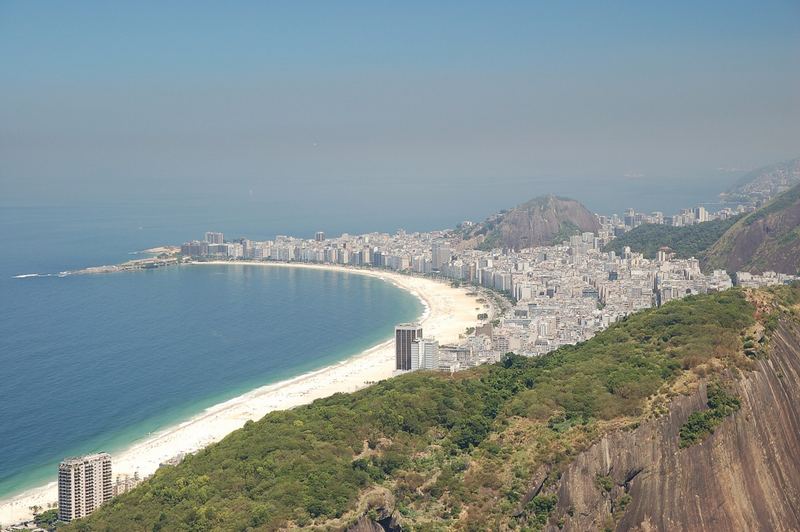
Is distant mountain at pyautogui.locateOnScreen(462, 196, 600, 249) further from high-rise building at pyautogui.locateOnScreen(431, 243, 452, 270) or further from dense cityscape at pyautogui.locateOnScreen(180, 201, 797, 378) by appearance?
high-rise building at pyautogui.locateOnScreen(431, 243, 452, 270)

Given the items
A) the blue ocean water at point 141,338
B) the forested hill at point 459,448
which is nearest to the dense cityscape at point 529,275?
the blue ocean water at point 141,338

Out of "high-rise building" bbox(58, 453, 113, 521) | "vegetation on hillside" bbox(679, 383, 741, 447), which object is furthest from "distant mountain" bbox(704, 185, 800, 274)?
"high-rise building" bbox(58, 453, 113, 521)

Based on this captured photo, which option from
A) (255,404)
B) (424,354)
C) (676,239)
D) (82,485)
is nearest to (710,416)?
(82,485)

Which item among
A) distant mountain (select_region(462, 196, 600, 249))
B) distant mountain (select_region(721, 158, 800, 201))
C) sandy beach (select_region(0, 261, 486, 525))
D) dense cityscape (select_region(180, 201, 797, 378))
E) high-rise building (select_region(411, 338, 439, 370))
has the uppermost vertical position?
distant mountain (select_region(721, 158, 800, 201))

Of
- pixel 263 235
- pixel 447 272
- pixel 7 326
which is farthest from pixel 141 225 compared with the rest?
pixel 7 326

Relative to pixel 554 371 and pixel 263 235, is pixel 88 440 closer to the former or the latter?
pixel 554 371

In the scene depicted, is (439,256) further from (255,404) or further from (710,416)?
(710,416)

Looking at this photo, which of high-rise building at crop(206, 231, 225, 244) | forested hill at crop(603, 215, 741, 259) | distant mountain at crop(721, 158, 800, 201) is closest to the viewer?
forested hill at crop(603, 215, 741, 259)
